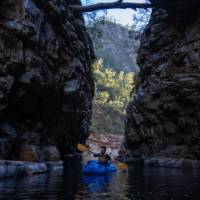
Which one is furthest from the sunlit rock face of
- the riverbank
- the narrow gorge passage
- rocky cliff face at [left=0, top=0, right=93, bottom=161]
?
the riverbank

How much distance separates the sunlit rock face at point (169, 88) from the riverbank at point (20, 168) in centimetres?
1351

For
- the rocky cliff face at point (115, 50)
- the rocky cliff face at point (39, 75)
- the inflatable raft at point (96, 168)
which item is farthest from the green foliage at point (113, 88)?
the inflatable raft at point (96, 168)

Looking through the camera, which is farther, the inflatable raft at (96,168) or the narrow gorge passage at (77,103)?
the inflatable raft at (96,168)

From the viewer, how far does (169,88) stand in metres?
33.3

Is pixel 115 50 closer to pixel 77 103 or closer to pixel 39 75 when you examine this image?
pixel 77 103

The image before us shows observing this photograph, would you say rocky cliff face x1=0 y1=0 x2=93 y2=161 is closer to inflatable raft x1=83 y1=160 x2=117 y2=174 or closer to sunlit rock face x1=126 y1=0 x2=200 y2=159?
inflatable raft x1=83 y1=160 x2=117 y2=174

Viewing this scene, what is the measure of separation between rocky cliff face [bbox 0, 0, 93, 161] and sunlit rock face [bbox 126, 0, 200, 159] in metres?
6.92

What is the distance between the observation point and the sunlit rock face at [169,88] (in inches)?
1264

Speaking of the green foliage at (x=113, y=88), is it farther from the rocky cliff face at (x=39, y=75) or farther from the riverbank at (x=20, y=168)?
the riverbank at (x=20, y=168)

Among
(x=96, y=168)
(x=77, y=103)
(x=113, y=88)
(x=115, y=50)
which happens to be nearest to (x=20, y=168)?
(x=96, y=168)

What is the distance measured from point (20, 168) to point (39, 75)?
7916 millimetres

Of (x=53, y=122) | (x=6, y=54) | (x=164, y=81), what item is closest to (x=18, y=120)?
(x=53, y=122)

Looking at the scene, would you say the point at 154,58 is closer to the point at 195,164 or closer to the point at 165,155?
the point at 165,155

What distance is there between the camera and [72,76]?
31250mm
